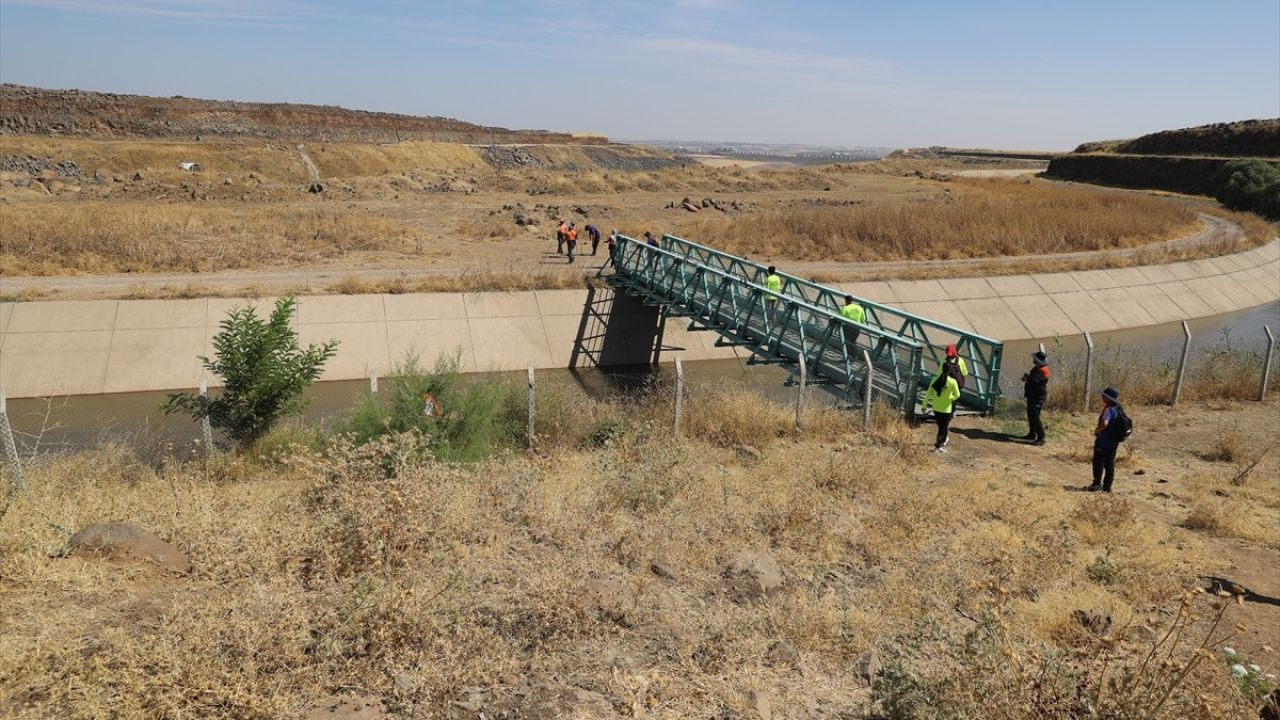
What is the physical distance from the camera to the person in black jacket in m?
12.8

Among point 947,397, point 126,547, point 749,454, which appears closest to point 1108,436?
point 947,397

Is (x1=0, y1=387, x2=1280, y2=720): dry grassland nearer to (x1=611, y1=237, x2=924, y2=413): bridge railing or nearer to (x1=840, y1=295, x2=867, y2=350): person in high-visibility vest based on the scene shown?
(x1=611, y1=237, x2=924, y2=413): bridge railing

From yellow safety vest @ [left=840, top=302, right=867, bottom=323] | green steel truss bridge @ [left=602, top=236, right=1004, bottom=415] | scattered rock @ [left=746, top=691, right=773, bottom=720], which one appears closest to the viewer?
scattered rock @ [left=746, top=691, right=773, bottom=720]

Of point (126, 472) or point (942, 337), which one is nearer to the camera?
point (126, 472)

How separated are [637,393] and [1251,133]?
257 feet

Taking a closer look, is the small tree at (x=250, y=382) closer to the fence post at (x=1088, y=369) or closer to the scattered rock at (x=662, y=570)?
the scattered rock at (x=662, y=570)

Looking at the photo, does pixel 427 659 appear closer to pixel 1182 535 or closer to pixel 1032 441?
pixel 1182 535

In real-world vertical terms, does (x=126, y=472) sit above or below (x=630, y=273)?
below

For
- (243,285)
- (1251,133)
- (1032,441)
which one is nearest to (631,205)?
(243,285)

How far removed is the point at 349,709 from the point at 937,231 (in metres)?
37.3

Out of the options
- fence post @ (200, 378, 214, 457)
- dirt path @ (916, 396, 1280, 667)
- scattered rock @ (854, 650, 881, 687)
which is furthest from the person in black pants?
fence post @ (200, 378, 214, 457)

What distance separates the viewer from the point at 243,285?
78.9 ft

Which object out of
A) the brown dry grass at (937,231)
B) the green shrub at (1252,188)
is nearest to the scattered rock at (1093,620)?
the brown dry grass at (937,231)

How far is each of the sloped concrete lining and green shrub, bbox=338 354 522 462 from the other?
4800 millimetres
